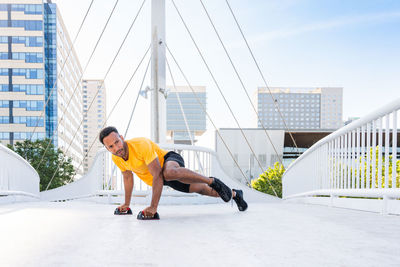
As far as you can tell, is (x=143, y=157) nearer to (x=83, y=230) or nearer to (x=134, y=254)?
(x=83, y=230)

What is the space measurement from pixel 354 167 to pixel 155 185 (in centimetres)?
242

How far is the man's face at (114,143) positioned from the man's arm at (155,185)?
251 millimetres

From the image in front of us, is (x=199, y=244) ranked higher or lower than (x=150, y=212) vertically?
higher

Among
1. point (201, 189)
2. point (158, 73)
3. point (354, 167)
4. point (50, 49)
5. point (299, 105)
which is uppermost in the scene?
point (50, 49)

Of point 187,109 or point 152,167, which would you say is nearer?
point 152,167

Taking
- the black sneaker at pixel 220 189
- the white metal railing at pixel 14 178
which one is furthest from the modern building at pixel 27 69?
the black sneaker at pixel 220 189

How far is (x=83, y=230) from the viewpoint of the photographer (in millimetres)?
2201

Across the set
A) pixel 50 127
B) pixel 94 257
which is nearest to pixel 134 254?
pixel 94 257

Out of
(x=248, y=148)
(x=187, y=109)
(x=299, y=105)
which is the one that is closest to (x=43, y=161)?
(x=248, y=148)

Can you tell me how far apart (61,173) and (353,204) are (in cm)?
2996

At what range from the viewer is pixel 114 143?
107 inches

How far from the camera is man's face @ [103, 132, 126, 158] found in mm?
2691

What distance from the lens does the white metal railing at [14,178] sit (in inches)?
203

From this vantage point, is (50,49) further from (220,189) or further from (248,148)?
(220,189)
